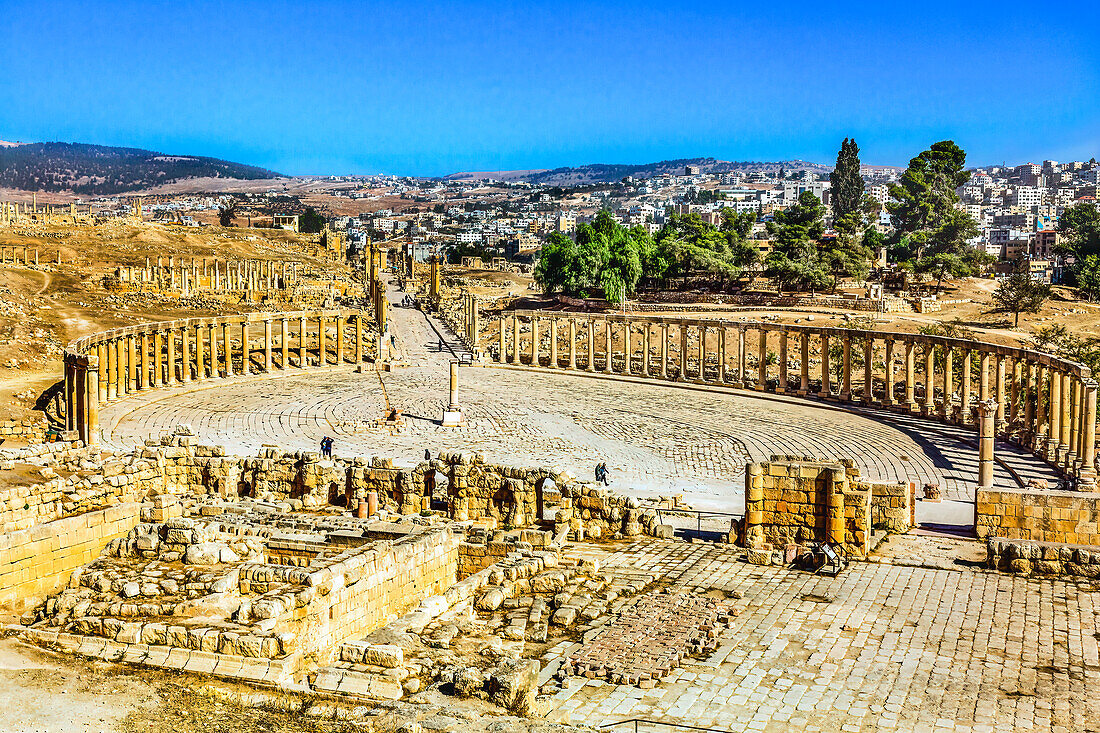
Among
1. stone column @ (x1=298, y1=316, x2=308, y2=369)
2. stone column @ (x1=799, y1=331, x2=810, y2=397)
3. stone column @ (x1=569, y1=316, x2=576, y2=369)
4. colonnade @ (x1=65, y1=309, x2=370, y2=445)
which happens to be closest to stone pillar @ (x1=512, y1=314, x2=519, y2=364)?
stone column @ (x1=569, y1=316, x2=576, y2=369)

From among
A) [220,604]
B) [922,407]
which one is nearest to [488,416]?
[922,407]

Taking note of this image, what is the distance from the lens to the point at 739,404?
4762 centimetres

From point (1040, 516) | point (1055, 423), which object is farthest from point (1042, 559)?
point (1055, 423)

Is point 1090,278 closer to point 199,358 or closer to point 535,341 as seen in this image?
point 535,341

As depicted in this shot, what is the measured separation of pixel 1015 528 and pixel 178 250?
96.0 meters

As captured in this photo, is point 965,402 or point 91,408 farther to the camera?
point 965,402

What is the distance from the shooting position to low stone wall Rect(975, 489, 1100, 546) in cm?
2023

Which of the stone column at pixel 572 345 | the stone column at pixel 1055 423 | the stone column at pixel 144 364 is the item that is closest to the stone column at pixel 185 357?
the stone column at pixel 144 364

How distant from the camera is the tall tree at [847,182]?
115062 millimetres

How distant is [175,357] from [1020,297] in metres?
47.7

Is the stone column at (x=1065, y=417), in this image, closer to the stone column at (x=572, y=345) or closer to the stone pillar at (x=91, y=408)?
the stone column at (x=572, y=345)

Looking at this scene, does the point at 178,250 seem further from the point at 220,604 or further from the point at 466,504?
the point at 220,604

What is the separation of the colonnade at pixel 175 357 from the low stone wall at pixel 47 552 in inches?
758

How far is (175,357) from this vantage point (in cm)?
5391
